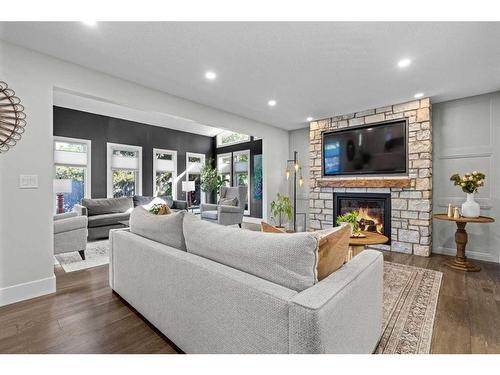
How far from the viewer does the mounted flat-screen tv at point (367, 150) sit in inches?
160

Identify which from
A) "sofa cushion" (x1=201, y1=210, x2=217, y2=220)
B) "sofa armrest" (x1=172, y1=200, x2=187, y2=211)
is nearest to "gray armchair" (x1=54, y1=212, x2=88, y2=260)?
"sofa cushion" (x1=201, y1=210, x2=217, y2=220)

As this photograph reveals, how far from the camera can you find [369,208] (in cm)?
443

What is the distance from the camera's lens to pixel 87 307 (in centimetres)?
215

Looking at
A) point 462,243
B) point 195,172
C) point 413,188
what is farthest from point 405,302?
point 195,172

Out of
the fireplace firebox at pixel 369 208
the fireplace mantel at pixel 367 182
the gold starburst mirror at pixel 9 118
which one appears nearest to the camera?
the gold starburst mirror at pixel 9 118

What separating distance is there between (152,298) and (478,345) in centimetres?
228

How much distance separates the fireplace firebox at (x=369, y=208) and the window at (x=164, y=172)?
4.69 metres

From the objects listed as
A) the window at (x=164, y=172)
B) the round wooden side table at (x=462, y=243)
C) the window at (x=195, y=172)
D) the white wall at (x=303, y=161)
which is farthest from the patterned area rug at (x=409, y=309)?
the window at (x=195, y=172)

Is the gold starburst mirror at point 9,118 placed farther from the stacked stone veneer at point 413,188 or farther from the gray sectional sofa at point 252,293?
the stacked stone veneer at point 413,188

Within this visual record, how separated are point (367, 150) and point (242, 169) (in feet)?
13.2

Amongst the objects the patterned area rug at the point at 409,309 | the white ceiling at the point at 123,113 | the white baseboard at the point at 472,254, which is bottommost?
the patterned area rug at the point at 409,309

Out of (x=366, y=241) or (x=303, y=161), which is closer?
(x=366, y=241)

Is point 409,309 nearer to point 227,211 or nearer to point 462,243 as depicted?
point 462,243

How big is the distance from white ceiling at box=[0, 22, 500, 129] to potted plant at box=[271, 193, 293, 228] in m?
2.43
